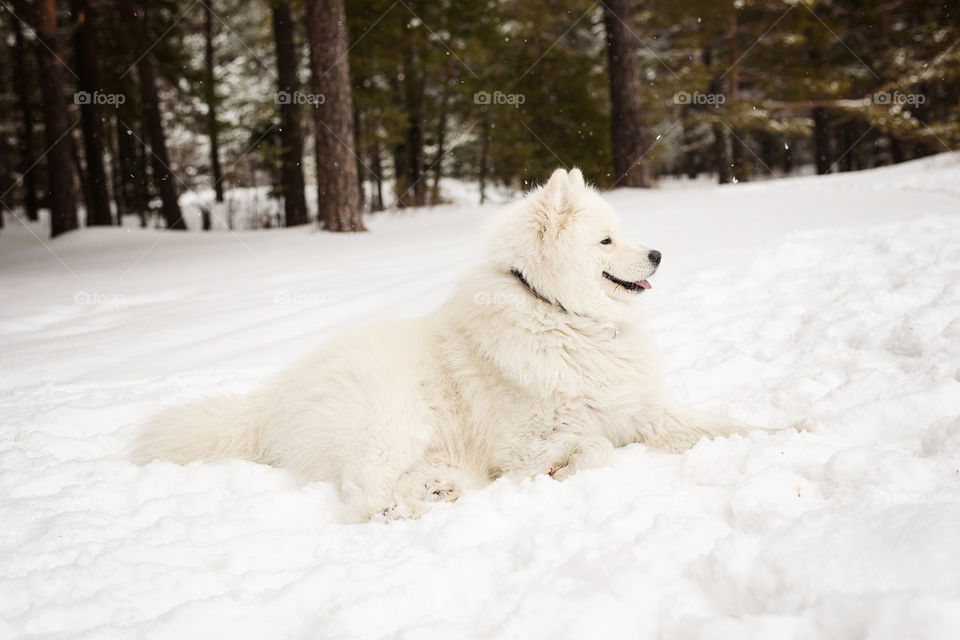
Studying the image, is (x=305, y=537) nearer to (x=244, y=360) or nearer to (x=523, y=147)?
(x=244, y=360)

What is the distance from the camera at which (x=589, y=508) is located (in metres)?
2.16

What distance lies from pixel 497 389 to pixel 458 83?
1438cm

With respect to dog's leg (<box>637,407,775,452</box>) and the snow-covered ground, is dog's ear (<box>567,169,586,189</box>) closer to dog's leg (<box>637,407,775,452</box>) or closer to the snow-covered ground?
dog's leg (<box>637,407,775,452</box>)

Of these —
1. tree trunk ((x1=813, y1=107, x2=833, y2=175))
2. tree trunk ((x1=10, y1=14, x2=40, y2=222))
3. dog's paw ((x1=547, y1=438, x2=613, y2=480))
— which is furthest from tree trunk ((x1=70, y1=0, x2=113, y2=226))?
tree trunk ((x1=813, y1=107, x2=833, y2=175))

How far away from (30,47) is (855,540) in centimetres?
2180

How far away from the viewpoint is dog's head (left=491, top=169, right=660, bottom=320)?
2.86 meters

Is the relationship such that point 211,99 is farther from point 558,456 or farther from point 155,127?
point 558,456

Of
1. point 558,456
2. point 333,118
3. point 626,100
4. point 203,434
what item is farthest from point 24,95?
point 558,456

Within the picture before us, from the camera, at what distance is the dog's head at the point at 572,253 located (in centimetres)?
286

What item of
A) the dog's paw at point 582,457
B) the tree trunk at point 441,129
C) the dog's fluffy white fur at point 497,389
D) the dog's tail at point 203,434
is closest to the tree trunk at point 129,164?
the tree trunk at point 441,129

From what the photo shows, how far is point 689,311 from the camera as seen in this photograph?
450cm

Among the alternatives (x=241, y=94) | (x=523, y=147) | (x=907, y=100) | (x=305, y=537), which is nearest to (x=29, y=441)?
(x=305, y=537)

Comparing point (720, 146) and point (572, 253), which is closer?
point (572, 253)

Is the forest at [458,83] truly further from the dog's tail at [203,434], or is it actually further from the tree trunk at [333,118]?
the dog's tail at [203,434]
